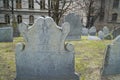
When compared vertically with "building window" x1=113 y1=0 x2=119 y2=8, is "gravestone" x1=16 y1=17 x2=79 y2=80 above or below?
below

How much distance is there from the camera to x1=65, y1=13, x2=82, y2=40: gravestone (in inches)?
411

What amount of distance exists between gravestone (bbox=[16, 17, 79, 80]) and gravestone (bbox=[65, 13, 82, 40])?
6220 mm

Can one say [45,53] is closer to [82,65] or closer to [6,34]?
[82,65]

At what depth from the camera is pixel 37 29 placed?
161 inches

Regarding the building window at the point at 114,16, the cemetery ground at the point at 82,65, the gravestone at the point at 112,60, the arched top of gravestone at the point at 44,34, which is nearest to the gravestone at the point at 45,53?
the arched top of gravestone at the point at 44,34

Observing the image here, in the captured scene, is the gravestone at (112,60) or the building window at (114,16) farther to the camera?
the building window at (114,16)

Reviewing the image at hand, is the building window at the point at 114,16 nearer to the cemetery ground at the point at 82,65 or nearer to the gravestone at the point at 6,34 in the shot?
the gravestone at the point at 6,34

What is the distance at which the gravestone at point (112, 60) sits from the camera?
4.62m

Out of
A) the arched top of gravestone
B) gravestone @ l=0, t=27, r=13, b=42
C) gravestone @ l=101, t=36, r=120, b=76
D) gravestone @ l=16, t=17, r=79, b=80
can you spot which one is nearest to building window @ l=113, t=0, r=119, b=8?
gravestone @ l=0, t=27, r=13, b=42

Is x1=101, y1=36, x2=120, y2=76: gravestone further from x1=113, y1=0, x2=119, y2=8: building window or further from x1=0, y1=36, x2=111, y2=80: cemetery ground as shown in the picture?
x1=113, y1=0, x2=119, y2=8: building window

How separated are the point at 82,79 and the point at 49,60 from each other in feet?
3.46

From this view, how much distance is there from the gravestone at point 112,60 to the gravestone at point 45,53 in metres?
0.89

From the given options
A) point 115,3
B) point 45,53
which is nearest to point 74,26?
point 45,53

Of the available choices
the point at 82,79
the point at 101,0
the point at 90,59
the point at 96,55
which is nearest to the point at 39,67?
the point at 82,79
